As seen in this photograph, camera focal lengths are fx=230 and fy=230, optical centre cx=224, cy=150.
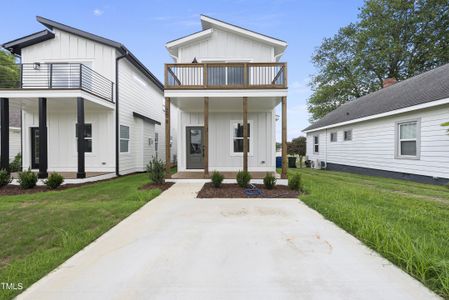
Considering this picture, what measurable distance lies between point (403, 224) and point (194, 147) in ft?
26.9

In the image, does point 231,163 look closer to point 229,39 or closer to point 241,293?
point 229,39

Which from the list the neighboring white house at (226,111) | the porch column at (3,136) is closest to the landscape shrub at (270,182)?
the neighboring white house at (226,111)

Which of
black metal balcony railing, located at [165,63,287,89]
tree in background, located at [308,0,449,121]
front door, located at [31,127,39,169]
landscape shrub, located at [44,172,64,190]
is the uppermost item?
tree in background, located at [308,0,449,121]

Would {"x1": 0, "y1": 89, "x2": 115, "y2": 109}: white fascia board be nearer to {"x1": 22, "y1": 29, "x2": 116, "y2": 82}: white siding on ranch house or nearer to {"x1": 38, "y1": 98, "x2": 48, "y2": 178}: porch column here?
{"x1": 38, "y1": 98, "x2": 48, "y2": 178}: porch column

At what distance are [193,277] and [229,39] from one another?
33.8 ft

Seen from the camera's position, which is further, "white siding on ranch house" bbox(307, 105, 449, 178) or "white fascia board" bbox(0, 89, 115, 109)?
"white fascia board" bbox(0, 89, 115, 109)

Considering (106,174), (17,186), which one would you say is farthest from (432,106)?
(17,186)

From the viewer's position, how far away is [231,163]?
34.9 ft

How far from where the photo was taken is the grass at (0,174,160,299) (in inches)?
105

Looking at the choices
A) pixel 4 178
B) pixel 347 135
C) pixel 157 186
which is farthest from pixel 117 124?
pixel 347 135

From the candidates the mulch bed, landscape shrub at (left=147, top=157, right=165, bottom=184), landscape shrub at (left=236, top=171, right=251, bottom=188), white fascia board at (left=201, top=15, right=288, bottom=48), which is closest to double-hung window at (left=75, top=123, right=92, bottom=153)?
landscape shrub at (left=147, top=157, right=165, bottom=184)

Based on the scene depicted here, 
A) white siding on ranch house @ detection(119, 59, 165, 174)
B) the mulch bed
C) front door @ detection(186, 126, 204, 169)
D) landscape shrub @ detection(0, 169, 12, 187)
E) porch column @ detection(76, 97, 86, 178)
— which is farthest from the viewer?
white siding on ranch house @ detection(119, 59, 165, 174)

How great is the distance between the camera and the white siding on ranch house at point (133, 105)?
11523 millimetres

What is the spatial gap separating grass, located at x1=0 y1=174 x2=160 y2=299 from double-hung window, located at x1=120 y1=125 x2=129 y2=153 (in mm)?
4659
